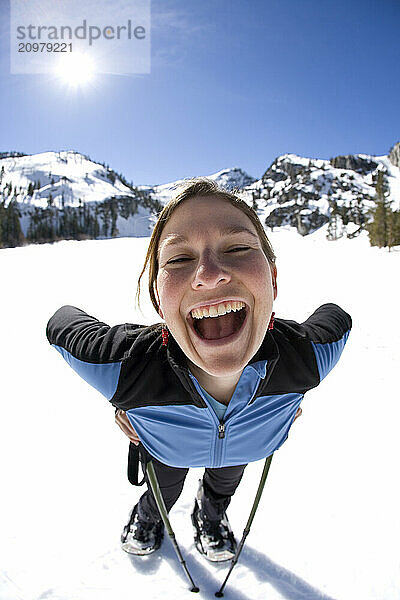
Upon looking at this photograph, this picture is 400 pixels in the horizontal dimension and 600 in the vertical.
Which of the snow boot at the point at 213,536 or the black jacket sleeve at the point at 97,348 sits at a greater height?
the black jacket sleeve at the point at 97,348

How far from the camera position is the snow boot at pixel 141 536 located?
194cm

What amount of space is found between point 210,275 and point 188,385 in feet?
1.83

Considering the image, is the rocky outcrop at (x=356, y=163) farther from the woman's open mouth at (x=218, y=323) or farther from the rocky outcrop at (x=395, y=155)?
the woman's open mouth at (x=218, y=323)

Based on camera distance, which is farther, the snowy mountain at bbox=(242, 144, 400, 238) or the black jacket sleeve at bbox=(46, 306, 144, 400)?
the snowy mountain at bbox=(242, 144, 400, 238)

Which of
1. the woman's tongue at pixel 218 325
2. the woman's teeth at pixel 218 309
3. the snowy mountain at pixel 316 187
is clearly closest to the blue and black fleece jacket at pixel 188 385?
the woman's tongue at pixel 218 325

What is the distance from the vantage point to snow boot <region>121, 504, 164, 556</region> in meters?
1.94

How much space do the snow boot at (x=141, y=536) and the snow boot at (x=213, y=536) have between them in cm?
23

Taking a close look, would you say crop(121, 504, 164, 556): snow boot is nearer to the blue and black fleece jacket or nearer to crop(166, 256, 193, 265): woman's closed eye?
the blue and black fleece jacket

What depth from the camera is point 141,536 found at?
6.48ft

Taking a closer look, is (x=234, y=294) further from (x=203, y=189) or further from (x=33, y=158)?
(x=33, y=158)

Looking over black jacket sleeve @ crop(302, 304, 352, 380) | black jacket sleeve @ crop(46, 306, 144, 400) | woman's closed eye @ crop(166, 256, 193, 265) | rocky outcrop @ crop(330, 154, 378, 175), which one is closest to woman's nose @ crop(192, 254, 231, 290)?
woman's closed eye @ crop(166, 256, 193, 265)

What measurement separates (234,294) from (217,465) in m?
1.05

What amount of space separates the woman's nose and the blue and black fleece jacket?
462 mm

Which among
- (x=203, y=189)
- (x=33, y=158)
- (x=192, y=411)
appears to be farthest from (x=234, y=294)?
(x=33, y=158)
